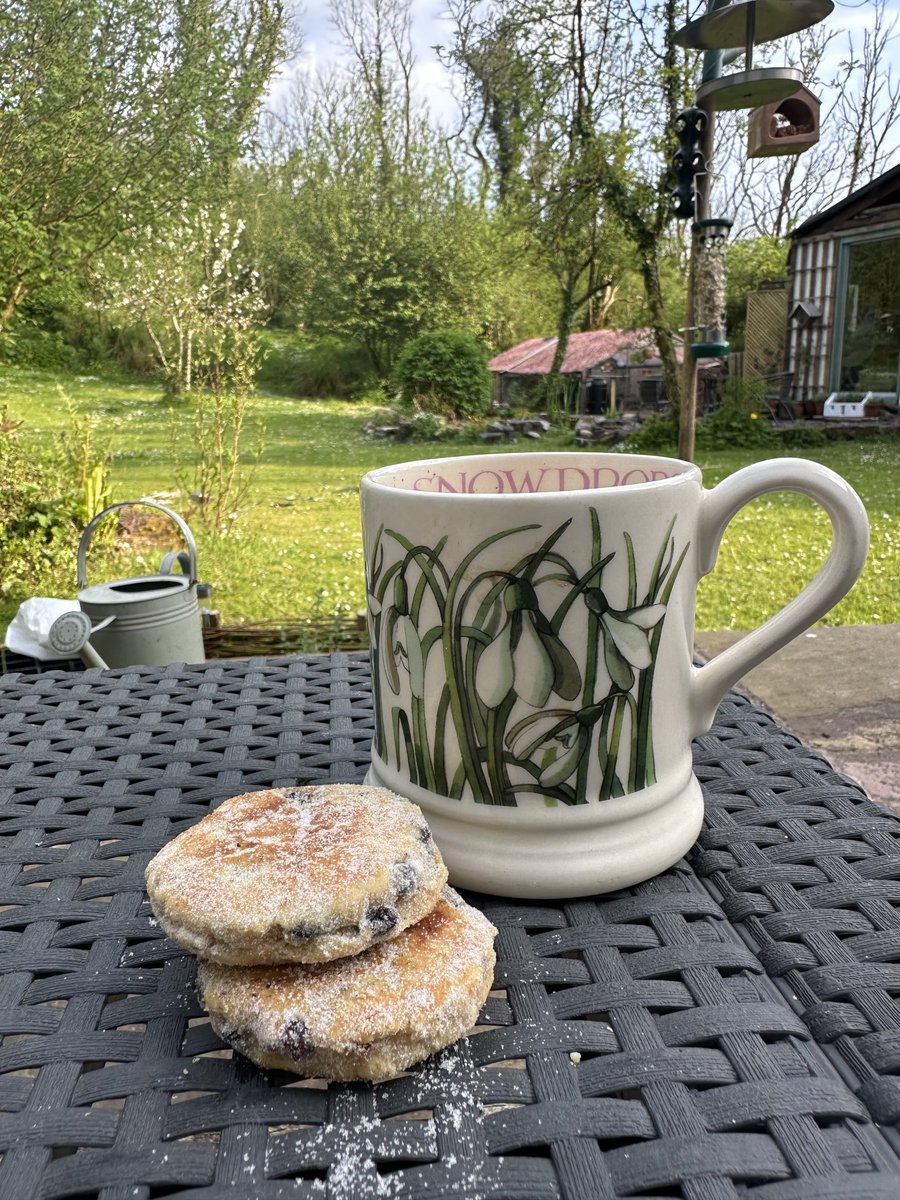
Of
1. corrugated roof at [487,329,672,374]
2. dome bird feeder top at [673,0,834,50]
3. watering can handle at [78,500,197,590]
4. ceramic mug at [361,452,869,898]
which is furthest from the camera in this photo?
corrugated roof at [487,329,672,374]

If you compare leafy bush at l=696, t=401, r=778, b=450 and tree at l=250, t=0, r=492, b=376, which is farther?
tree at l=250, t=0, r=492, b=376

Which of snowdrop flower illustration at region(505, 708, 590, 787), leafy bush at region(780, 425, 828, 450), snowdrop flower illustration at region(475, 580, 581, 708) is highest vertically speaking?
snowdrop flower illustration at region(475, 580, 581, 708)

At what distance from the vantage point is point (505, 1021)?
0.41 metres

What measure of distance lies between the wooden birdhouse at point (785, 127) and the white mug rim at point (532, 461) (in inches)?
96.4

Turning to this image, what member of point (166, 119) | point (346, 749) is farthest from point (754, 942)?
point (166, 119)

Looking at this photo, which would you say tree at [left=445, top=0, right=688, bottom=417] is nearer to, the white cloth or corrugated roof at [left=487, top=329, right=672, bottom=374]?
corrugated roof at [left=487, top=329, right=672, bottom=374]

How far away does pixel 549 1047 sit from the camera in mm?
393

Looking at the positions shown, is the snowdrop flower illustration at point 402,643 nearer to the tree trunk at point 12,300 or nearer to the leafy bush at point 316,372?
the tree trunk at point 12,300

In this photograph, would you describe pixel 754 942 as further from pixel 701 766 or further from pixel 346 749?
pixel 346 749

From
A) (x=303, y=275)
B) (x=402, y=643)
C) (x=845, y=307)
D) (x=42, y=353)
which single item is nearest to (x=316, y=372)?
(x=303, y=275)

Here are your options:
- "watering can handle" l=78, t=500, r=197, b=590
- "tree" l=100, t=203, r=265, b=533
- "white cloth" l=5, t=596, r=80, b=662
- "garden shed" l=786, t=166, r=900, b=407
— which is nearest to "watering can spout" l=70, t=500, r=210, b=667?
"watering can handle" l=78, t=500, r=197, b=590

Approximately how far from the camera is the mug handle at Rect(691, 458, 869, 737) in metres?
0.47

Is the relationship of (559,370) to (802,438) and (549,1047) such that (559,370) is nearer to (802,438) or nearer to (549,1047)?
(802,438)

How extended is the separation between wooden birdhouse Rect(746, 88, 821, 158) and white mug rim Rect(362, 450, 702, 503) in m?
2.45
